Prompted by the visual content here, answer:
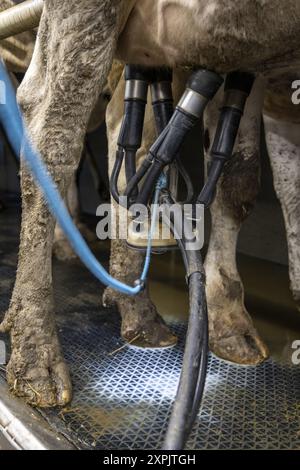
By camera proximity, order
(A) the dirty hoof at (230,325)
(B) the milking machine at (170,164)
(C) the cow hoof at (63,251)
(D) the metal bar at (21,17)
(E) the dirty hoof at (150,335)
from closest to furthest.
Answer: (B) the milking machine at (170,164) < (D) the metal bar at (21,17) < (A) the dirty hoof at (230,325) < (E) the dirty hoof at (150,335) < (C) the cow hoof at (63,251)

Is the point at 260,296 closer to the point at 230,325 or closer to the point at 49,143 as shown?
the point at 230,325

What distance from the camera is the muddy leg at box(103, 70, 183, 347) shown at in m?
1.64

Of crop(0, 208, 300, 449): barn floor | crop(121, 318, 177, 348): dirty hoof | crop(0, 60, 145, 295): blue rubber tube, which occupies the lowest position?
crop(0, 208, 300, 449): barn floor

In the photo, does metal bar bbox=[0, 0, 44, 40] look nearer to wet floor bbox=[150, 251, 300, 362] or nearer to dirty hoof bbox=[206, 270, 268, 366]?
dirty hoof bbox=[206, 270, 268, 366]

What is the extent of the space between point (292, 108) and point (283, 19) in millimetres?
639

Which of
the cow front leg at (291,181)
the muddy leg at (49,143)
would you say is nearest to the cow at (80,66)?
the muddy leg at (49,143)

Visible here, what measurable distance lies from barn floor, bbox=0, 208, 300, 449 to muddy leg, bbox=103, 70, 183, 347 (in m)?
0.05

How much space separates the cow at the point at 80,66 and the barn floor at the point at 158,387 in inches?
3.6

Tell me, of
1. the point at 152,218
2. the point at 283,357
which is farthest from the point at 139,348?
the point at 152,218

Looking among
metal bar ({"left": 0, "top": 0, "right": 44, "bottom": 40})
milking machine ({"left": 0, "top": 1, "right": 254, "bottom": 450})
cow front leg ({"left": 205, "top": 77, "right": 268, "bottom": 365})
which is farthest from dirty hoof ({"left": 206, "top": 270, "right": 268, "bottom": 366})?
metal bar ({"left": 0, "top": 0, "right": 44, "bottom": 40})

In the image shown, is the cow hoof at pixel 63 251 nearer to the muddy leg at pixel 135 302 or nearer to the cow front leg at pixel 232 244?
the muddy leg at pixel 135 302

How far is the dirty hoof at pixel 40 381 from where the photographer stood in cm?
123

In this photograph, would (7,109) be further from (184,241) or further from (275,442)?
(275,442)

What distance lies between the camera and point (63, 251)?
8.60 feet
